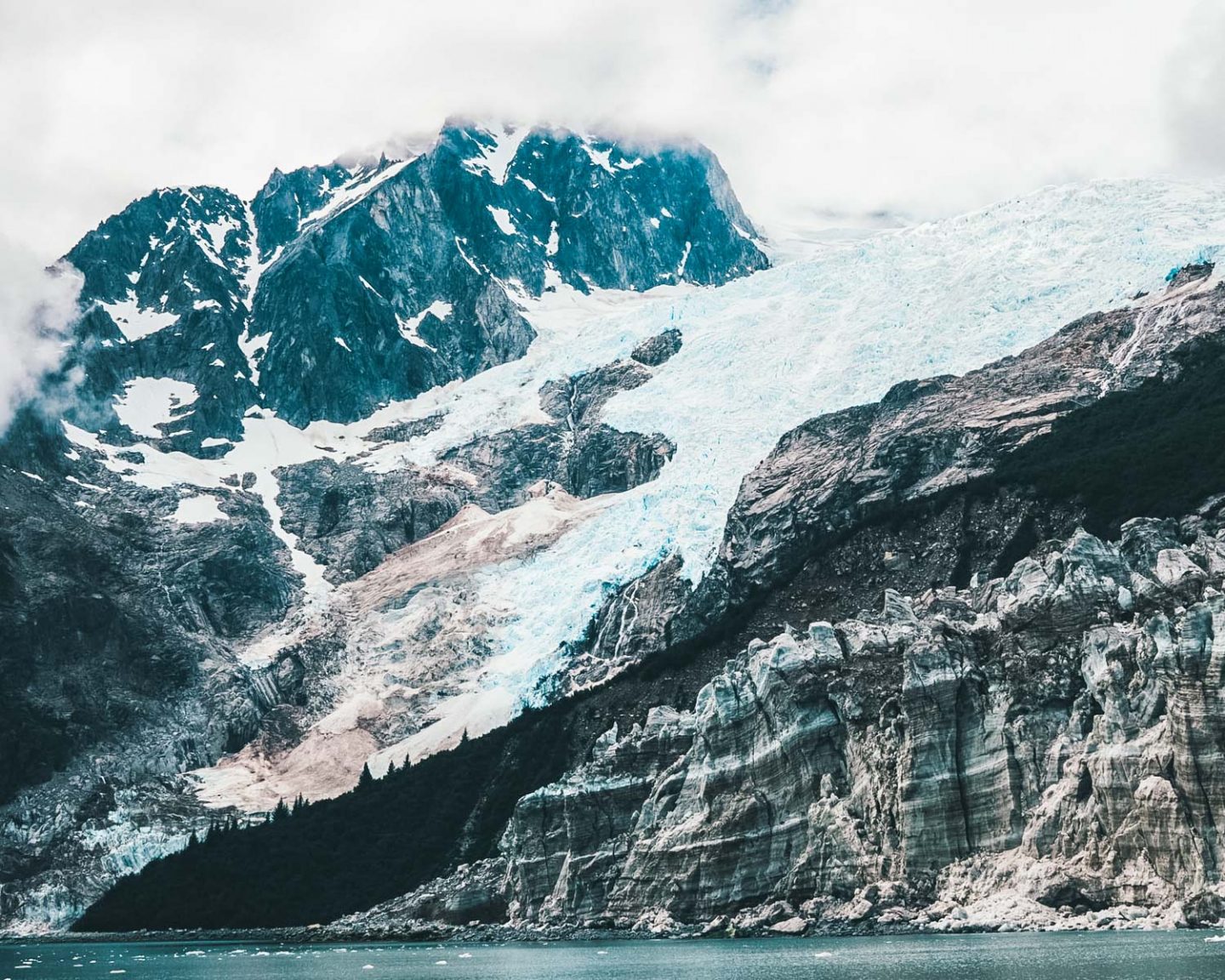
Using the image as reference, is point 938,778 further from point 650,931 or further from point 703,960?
point 650,931

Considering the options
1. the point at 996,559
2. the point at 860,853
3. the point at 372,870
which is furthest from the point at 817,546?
the point at 860,853

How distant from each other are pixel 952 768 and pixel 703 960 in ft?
62.6

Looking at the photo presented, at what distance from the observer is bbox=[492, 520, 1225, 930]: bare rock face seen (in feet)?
282

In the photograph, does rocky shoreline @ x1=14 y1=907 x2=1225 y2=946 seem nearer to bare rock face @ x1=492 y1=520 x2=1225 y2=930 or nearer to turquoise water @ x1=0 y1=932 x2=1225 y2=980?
bare rock face @ x1=492 y1=520 x2=1225 y2=930

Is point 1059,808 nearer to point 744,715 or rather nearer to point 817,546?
point 744,715

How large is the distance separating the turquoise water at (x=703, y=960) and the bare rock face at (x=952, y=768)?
442 cm

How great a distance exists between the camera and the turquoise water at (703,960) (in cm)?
7112

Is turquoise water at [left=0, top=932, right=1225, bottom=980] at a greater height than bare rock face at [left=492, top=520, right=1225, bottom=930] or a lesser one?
lesser

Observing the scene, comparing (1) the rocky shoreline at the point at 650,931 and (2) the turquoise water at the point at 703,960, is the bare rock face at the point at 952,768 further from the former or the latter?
(2) the turquoise water at the point at 703,960

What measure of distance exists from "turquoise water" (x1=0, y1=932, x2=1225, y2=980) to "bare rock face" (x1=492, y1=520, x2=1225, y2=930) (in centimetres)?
442

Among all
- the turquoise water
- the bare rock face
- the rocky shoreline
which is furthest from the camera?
Result: the bare rock face

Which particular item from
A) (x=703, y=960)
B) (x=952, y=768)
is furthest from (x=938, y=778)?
(x=703, y=960)

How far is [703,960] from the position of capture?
9188 centimetres

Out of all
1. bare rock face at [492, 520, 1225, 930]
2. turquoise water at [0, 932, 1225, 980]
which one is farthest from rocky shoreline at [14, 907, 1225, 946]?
turquoise water at [0, 932, 1225, 980]
